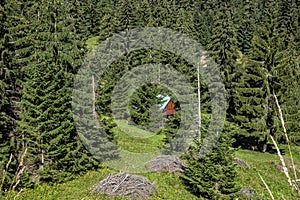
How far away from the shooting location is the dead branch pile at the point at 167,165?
26656 mm

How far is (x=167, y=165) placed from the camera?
1061 inches

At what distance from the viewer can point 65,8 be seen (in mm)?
31250

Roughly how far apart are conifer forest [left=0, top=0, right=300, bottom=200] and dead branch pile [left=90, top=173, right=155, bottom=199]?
7 centimetres

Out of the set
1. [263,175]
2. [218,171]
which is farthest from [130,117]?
[218,171]

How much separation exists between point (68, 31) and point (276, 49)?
24.1 meters

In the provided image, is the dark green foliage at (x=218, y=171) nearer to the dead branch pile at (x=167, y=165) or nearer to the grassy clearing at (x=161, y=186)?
the grassy clearing at (x=161, y=186)

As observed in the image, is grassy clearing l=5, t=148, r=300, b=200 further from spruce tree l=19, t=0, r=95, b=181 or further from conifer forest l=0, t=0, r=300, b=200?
spruce tree l=19, t=0, r=95, b=181

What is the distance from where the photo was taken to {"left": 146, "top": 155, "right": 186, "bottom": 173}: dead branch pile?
1049 inches

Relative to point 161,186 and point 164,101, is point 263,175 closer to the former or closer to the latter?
point 161,186

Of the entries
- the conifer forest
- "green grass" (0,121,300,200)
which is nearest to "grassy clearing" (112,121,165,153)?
"green grass" (0,121,300,200)

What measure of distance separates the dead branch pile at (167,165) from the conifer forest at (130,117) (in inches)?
4.8

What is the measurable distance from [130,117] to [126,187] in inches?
1075

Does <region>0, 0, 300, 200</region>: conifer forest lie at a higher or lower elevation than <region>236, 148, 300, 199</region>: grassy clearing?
higher

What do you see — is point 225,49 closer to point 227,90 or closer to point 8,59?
point 227,90
